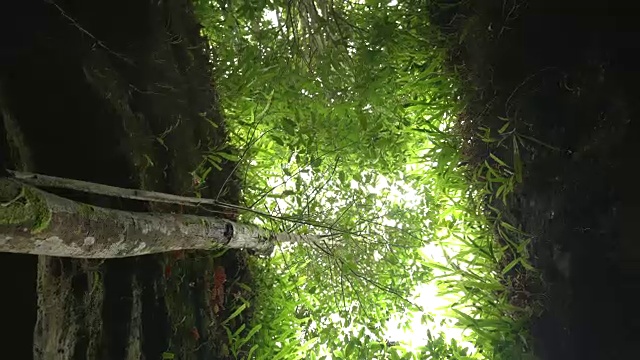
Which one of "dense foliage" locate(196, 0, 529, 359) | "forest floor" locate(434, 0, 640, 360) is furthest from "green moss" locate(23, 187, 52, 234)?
"forest floor" locate(434, 0, 640, 360)

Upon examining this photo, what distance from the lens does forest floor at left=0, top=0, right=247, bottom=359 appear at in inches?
47.6

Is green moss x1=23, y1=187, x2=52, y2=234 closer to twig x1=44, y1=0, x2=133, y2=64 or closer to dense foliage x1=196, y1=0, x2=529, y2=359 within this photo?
twig x1=44, y1=0, x2=133, y2=64

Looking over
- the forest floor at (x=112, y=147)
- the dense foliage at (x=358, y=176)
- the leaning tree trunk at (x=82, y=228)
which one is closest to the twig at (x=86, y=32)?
the forest floor at (x=112, y=147)

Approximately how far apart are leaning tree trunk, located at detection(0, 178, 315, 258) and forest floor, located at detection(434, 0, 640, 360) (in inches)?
38.7

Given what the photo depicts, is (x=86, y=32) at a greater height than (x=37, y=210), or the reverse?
(x=86, y=32)

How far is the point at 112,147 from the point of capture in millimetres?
1430

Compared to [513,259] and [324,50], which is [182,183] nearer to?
[324,50]

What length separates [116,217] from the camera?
3.52ft

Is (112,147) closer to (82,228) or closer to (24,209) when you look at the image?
(82,228)

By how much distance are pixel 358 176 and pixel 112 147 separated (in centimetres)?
103

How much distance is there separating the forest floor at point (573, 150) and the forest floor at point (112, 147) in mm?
1054

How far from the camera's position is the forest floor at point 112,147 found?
1.21 meters

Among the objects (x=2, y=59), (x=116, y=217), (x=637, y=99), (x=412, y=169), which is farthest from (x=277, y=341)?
(x=637, y=99)

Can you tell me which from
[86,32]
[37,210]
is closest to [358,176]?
[86,32]
